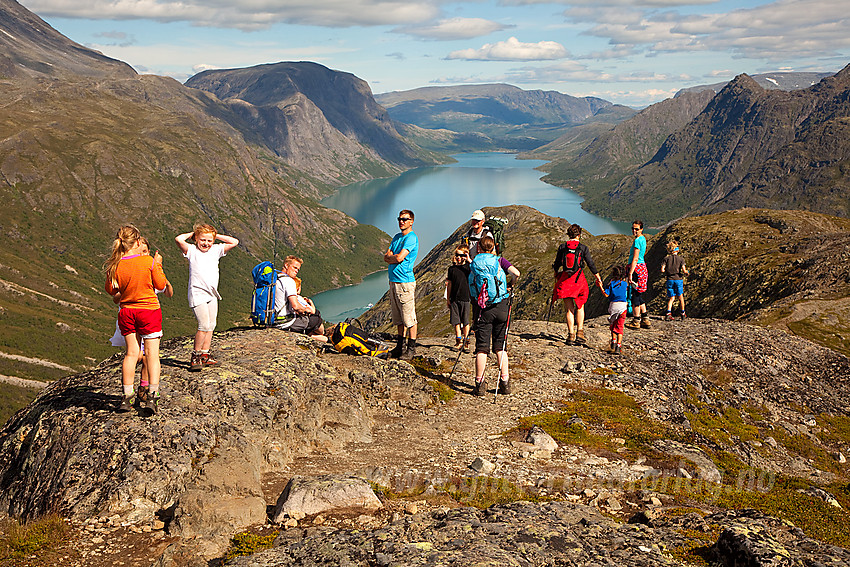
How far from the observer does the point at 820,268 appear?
36281 millimetres

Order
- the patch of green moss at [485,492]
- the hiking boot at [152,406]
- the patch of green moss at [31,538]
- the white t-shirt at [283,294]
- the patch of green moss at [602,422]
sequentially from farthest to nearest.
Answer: the white t-shirt at [283,294]
the patch of green moss at [602,422]
the hiking boot at [152,406]
the patch of green moss at [485,492]
the patch of green moss at [31,538]

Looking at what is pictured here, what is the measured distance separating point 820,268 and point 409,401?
35.0m

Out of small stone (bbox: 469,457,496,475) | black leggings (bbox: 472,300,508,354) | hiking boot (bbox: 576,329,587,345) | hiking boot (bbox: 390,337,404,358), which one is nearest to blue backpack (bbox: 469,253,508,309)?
black leggings (bbox: 472,300,508,354)

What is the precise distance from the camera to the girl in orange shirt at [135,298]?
34.5 ft

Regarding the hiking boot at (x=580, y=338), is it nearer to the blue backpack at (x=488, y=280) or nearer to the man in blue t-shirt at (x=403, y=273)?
the man in blue t-shirt at (x=403, y=273)

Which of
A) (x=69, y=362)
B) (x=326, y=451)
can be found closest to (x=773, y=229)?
(x=326, y=451)

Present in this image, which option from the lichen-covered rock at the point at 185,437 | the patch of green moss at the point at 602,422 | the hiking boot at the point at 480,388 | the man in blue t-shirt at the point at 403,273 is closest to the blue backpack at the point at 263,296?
the lichen-covered rock at the point at 185,437

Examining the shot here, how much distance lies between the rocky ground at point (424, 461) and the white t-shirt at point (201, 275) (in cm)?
172

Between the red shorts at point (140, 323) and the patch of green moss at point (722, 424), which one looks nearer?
the red shorts at point (140, 323)

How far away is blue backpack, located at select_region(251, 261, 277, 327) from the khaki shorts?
3534 millimetres

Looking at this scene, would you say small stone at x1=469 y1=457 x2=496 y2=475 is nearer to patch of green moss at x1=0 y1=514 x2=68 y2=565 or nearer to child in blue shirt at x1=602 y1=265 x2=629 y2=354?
patch of green moss at x1=0 y1=514 x2=68 y2=565

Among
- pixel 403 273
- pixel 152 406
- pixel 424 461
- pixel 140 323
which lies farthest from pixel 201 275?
pixel 424 461

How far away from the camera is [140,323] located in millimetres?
10750

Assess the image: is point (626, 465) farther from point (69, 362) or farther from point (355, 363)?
point (69, 362)
